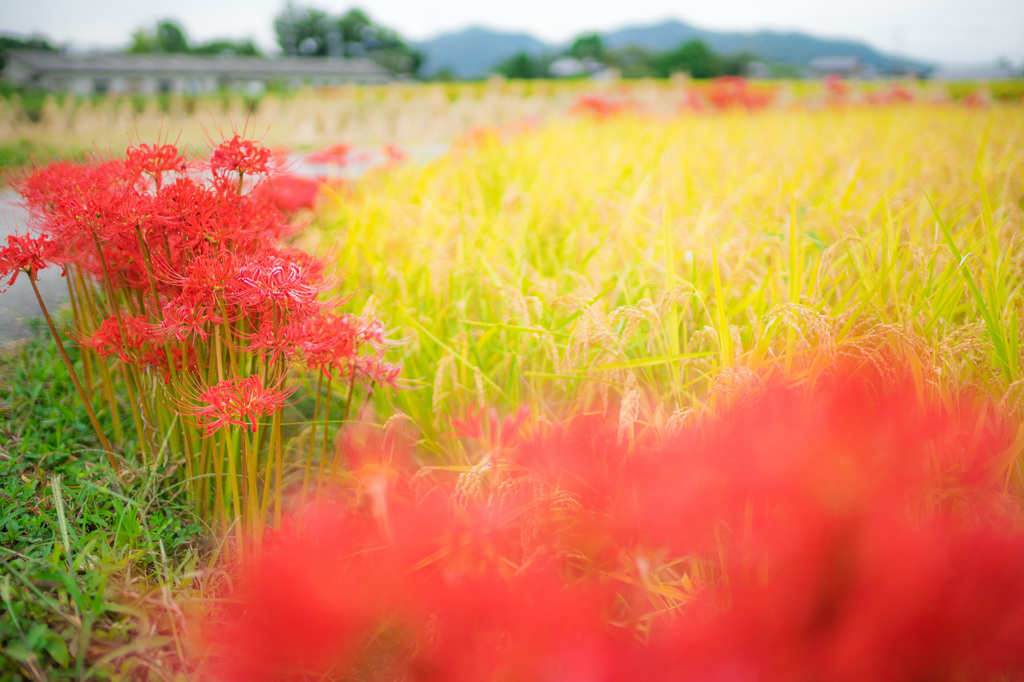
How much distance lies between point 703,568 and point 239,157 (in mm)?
1247

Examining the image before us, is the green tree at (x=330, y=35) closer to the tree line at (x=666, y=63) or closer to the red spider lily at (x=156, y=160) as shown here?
the tree line at (x=666, y=63)

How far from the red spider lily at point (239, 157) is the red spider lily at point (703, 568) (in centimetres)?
69

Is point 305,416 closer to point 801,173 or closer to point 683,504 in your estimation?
point 683,504

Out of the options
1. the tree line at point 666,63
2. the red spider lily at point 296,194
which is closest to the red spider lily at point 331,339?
the red spider lily at point 296,194

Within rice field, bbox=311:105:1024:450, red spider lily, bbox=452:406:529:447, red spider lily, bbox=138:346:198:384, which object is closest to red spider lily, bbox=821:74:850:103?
rice field, bbox=311:105:1024:450

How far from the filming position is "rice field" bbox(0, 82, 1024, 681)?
678 millimetres

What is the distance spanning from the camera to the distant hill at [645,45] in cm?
5191

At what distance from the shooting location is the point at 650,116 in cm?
643

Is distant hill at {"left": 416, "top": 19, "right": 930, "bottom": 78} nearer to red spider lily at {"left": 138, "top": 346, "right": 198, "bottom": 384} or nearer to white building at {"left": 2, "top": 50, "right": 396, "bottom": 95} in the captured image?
white building at {"left": 2, "top": 50, "right": 396, "bottom": 95}

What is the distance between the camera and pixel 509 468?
116cm

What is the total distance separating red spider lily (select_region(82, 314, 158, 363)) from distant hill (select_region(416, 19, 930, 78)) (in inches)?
1293

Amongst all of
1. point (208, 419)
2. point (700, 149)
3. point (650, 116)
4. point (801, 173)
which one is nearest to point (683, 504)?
point (208, 419)

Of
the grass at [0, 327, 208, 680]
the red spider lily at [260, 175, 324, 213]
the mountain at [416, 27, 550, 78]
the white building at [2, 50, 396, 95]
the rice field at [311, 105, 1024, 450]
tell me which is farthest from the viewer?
the mountain at [416, 27, 550, 78]

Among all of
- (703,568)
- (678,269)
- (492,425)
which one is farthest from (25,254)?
(678,269)
